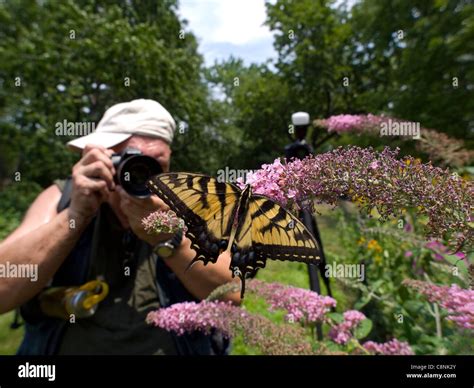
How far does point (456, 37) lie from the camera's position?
2.52m

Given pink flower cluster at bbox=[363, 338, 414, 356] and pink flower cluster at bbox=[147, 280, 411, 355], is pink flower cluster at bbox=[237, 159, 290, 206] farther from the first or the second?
pink flower cluster at bbox=[363, 338, 414, 356]

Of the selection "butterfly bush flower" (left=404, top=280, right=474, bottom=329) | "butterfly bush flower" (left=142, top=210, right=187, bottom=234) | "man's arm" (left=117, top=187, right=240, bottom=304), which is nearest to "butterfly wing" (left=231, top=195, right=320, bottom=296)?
"butterfly bush flower" (left=142, top=210, right=187, bottom=234)

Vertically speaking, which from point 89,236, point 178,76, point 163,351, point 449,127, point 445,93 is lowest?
point 163,351

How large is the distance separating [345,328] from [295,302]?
36 centimetres

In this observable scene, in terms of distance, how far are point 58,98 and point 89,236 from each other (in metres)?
5.22

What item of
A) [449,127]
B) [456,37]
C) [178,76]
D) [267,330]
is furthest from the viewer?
[178,76]

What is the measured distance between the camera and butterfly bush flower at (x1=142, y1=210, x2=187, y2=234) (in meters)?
0.45

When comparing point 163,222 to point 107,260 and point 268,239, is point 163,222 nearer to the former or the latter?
point 268,239

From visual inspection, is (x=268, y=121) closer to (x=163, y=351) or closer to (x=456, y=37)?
(x=456, y=37)

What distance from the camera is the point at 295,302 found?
3.14 feet

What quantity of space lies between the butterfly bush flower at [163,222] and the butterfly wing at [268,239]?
0.11m

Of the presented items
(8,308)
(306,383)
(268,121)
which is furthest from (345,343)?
(268,121)

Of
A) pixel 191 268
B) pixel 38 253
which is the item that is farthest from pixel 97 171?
pixel 191 268

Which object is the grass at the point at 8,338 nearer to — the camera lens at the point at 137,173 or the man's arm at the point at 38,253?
the man's arm at the point at 38,253
